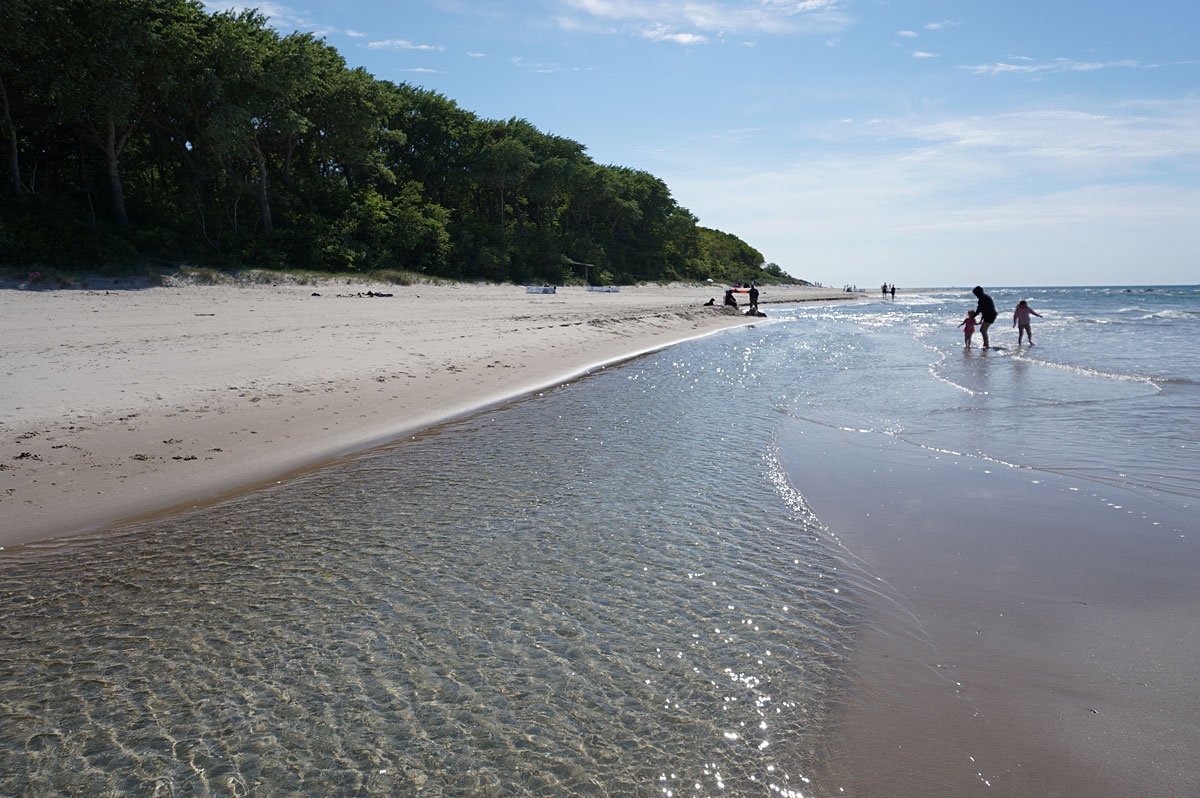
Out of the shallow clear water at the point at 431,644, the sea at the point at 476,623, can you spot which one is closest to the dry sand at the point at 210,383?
the sea at the point at 476,623

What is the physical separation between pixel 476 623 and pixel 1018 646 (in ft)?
10.6

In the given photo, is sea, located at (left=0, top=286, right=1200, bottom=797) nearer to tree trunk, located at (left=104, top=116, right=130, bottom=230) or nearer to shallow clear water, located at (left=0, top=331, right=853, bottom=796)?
shallow clear water, located at (left=0, top=331, right=853, bottom=796)

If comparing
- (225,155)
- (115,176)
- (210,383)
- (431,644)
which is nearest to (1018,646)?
(431,644)

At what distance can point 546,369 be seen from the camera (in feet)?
52.4

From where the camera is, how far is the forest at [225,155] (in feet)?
87.4

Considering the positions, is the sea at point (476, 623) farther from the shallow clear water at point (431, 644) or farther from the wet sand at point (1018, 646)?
the wet sand at point (1018, 646)

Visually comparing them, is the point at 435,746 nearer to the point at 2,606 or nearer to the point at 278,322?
the point at 2,606

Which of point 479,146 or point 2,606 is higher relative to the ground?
point 479,146

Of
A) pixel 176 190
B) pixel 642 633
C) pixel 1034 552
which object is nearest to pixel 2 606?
pixel 642 633

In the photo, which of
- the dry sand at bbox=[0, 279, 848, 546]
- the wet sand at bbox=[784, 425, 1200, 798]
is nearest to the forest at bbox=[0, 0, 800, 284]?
the dry sand at bbox=[0, 279, 848, 546]

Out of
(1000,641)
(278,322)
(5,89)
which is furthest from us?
(5,89)

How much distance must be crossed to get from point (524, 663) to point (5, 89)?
3709 centimetres

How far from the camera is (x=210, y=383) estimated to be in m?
10.2

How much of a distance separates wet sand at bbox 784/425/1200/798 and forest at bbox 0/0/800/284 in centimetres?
2842
